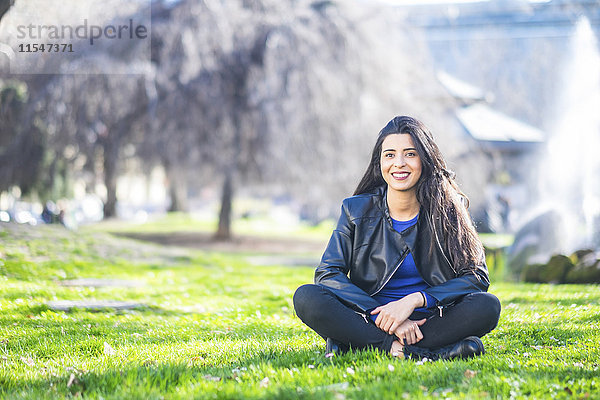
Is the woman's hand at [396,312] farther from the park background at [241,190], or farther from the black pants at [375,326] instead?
the park background at [241,190]

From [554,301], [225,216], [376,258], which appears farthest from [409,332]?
[225,216]

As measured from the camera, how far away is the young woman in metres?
3.59

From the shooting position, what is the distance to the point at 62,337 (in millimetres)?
4637

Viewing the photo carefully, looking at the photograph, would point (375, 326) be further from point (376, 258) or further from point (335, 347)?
point (376, 258)

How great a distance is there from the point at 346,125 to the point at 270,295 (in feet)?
29.2

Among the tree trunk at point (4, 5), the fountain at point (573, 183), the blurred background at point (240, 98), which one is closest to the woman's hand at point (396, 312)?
the tree trunk at point (4, 5)

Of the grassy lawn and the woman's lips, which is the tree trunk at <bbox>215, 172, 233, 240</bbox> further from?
the woman's lips

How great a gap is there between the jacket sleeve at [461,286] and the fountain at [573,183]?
814 cm

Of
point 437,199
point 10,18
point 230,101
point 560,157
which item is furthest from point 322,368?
point 560,157

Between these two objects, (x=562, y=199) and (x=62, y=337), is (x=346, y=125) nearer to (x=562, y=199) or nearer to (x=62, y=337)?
A: (x=562, y=199)

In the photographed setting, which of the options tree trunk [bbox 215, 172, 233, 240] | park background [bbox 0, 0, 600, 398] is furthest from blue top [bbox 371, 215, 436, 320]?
tree trunk [bbox 215, 172, 233, 240]

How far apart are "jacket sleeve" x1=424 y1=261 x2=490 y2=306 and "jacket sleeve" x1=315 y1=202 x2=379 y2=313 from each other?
38cm

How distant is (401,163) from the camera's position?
152 inches

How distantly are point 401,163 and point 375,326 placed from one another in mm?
1040
